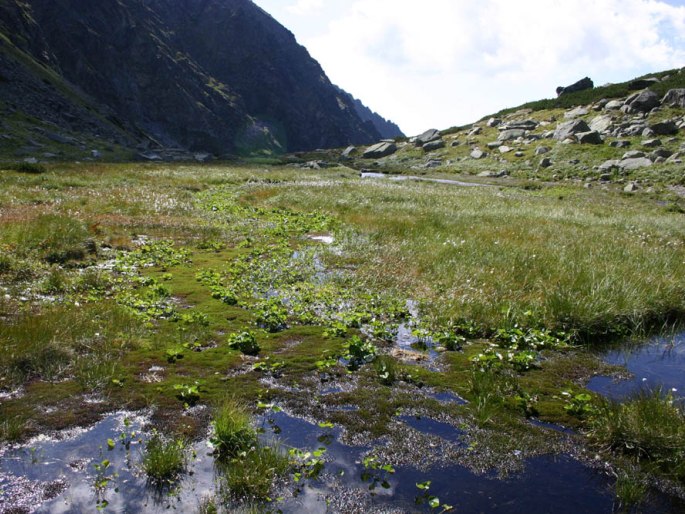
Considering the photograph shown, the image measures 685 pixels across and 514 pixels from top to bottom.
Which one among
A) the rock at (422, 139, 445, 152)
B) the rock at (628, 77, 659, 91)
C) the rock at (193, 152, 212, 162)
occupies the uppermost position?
the rock at (628, 77, 659, 91)

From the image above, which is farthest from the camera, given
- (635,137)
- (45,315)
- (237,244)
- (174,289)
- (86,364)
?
(635,137)

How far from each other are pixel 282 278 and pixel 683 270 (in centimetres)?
1294

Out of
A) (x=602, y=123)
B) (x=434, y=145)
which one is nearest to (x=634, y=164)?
(x=602, y=123)

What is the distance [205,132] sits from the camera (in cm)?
19825

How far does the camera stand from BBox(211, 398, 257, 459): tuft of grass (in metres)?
5.89

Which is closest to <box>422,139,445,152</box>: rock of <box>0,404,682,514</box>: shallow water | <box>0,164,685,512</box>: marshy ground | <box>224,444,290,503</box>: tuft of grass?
<box>0,164,685,512</box>: marshy ground

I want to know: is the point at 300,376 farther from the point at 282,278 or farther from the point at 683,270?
the point at 683,270

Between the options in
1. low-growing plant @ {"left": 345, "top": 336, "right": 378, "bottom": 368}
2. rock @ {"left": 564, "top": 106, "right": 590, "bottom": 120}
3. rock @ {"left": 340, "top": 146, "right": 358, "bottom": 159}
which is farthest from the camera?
rock @ {"left": 340, "top": 146, "right": 358, "bottom": 159}

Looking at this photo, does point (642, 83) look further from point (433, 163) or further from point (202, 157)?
point (202, 157)

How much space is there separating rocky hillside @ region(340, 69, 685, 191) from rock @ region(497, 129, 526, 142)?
0.16 metres

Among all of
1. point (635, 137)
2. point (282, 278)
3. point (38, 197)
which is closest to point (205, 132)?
point (635, 137)

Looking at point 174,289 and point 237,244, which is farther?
point 237,244

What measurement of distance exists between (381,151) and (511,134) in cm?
2838

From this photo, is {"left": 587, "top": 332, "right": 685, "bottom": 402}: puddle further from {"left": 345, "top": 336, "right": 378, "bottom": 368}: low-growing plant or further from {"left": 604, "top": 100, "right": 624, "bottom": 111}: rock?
{"left": 604, "top": 100, "right": 624, "bottom": 111}: rock
